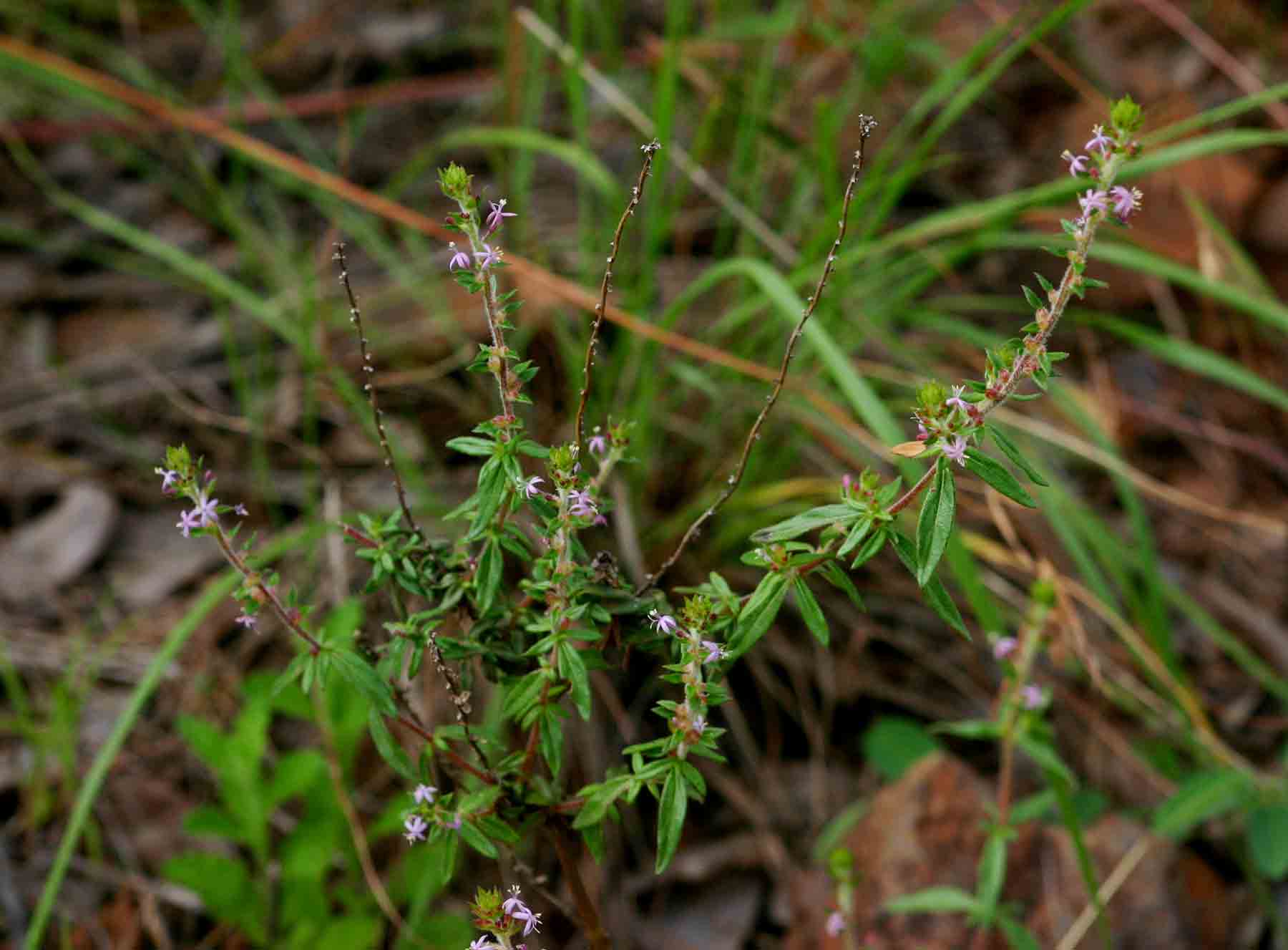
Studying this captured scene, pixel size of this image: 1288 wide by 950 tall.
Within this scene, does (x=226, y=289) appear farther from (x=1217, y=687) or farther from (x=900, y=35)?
(x=1217, y=687)

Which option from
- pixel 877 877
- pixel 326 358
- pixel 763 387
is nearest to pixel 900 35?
pixel 763 387

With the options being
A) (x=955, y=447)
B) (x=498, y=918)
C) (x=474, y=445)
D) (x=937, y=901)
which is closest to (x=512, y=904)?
(x=498, y=918)

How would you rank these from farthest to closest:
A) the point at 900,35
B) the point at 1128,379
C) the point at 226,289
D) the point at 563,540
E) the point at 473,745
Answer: the point at 1128,379 < the point at 900,35 < the point at 226,289 < the point at 473,745 < the point at 563,540

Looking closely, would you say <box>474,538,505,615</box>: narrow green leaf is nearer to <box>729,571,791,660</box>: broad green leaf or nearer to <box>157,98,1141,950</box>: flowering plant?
<box>157,98,1141,950</box>: flowering plant

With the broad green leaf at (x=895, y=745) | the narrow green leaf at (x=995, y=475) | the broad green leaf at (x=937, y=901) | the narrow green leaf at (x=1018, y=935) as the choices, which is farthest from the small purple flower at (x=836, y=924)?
the narrow green leaf at (x=995, y=475)

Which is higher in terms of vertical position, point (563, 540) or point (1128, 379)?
point (1128, 379)

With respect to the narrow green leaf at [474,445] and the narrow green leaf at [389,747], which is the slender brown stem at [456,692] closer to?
the narrow green leaf at [389,747]

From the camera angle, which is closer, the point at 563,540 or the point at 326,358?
the point at 563,540
